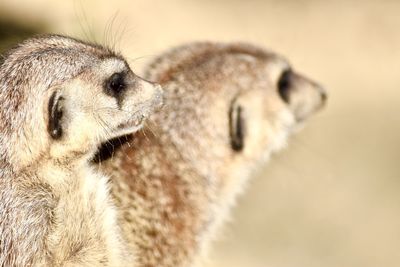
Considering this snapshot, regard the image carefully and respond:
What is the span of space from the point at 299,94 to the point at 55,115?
68.7 inches

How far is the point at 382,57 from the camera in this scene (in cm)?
877

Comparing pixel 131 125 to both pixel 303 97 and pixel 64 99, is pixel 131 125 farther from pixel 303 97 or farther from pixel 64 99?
pixel 303 97

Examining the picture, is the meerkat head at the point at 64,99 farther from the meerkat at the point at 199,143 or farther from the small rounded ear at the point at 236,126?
the small rounded ear at the point at 236,126

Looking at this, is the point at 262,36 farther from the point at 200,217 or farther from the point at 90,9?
the point at 200,217

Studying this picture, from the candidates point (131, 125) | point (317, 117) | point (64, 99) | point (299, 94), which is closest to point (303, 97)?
point (299, 94)

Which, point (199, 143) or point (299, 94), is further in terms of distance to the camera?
point (299, 94)

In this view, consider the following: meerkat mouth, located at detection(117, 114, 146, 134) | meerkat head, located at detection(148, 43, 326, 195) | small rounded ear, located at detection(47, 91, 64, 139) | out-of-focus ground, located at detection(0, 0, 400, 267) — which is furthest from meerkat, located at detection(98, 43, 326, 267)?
out-of-focus ground, located at detection(0, 0, 400, 267)

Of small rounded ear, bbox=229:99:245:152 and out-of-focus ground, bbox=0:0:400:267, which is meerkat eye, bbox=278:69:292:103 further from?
out-of-focus ground, bbox=0:0:400:267

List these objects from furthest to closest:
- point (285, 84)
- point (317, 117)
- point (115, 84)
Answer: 1. point (317, 117)
2. point (285, 84)
3. point (115, 84)

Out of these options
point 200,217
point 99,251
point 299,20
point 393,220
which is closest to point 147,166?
point 200,217

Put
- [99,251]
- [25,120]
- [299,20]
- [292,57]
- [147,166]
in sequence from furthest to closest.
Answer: [299,20]
[292,57]
[147,166]
[99,251]
[25,120]

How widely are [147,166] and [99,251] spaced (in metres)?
0.64

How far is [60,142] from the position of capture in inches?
125

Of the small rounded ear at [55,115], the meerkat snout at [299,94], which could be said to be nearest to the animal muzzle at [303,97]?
the meerkat snout at [299,94]
